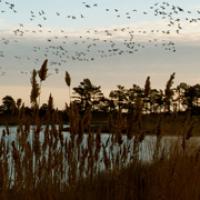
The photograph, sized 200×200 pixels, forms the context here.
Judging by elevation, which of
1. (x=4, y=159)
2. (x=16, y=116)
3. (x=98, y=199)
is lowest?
(x=98, y=199)

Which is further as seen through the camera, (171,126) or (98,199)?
(171,126)

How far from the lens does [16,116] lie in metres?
5.70

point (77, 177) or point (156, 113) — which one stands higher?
point (156, 113)

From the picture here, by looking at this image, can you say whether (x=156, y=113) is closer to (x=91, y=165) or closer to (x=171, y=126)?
(x=171, y=126)

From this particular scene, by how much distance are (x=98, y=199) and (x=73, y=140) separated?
569mm

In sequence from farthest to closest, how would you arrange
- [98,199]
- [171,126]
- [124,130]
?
[171,126] < [124,130] < [98,199]

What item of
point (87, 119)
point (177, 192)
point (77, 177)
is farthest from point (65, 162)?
point (177, 192)

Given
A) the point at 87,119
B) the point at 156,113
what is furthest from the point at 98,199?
the point at 156,113

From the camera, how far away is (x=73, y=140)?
570 centimetres

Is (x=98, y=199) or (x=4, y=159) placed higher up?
(x=4, y=159)

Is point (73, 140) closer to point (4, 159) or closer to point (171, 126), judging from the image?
point (4, 159)

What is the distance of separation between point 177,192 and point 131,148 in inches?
31.1

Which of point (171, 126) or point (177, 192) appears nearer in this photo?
point (177, 192)

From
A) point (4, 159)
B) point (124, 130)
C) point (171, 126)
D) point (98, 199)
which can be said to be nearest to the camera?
point (4, 159)
